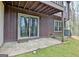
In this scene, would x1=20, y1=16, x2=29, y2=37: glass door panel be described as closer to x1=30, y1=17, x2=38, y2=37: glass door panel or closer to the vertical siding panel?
x1=30, y1=17, x2=38, y2=37: glass door panel

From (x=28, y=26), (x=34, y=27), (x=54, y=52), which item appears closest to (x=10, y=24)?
(x=28, y=26)

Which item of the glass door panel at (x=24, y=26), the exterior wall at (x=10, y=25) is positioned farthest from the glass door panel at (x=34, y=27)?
the exterior wall at (x=10, y=25)

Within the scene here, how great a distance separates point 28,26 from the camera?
1080 centimetres

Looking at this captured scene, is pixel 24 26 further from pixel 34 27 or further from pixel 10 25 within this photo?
pixel 10 25

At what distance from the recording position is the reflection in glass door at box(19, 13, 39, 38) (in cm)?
1031

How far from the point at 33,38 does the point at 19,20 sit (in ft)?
6.06

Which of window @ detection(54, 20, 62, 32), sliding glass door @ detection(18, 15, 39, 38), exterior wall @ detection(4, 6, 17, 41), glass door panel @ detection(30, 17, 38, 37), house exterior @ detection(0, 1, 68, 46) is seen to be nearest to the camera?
house exterior @ detection(0, 1, 68, 46)

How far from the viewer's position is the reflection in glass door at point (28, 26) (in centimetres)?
1031

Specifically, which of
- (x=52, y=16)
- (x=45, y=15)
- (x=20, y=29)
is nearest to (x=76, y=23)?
(x=52, y=16)

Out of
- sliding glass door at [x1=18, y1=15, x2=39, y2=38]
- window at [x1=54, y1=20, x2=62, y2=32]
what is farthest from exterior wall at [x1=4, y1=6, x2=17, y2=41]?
window at [x1=54, y1=20, x2=62, y2=32]

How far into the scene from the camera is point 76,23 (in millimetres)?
21391

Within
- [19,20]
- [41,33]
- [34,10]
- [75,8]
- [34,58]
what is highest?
[75,8]

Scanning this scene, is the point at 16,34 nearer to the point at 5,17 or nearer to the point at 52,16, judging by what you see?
the point at 5,17

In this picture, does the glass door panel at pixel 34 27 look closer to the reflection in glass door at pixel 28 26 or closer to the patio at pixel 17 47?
the reflection in glass door at pixel 28 26
